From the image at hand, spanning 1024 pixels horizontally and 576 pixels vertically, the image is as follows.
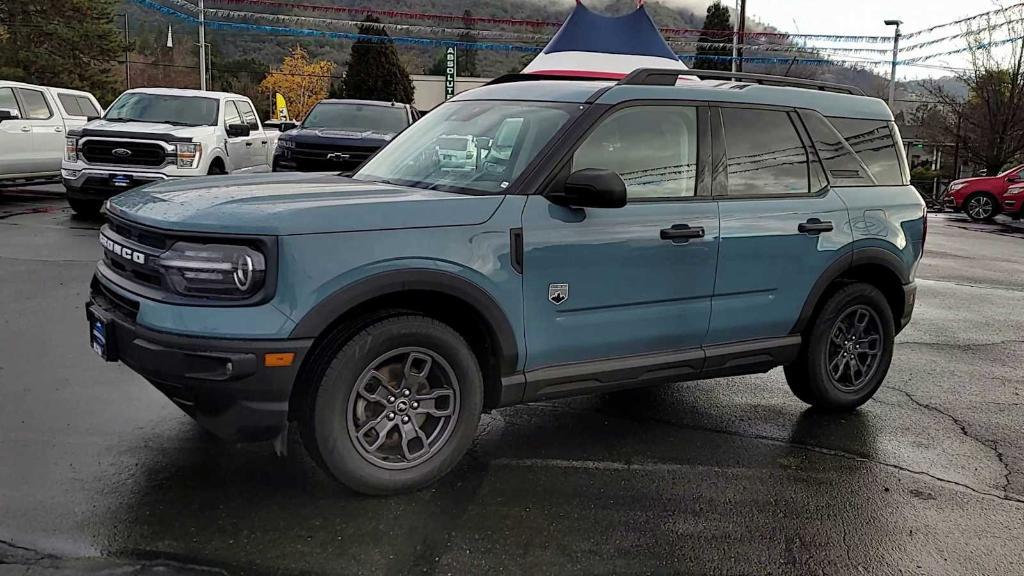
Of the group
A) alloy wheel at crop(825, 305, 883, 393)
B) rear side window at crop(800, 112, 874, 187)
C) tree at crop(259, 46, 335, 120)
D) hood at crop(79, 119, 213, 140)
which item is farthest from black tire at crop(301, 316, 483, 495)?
tree at crop(259, 46, 335, 120)

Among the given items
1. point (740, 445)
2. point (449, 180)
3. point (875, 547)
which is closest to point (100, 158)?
point (449, 180)

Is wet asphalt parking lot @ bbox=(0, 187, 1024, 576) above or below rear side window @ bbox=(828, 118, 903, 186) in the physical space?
below

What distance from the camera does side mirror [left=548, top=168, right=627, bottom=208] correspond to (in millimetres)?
3852

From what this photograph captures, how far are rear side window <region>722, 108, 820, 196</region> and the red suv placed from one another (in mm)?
20547

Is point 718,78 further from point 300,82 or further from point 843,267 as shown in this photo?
point 300,82

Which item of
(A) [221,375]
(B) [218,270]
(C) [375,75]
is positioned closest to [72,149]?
(B) [218,270]

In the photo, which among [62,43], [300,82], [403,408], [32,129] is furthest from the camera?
[300,82]

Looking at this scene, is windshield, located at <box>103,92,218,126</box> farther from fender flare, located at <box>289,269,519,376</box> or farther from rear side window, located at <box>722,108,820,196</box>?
fender flare, located at <box>289,269,519,376</box>

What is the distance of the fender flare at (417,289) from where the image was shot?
3.43m

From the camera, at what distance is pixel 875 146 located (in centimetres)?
539

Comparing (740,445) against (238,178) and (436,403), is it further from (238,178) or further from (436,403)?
(238,178)

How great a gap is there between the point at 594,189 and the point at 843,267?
197 cm

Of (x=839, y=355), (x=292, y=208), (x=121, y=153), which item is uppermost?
(x=121, y=153)

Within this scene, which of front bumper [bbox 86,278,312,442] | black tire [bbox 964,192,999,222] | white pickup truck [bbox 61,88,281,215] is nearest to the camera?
front bumper [bbox 86,278,312,442]
